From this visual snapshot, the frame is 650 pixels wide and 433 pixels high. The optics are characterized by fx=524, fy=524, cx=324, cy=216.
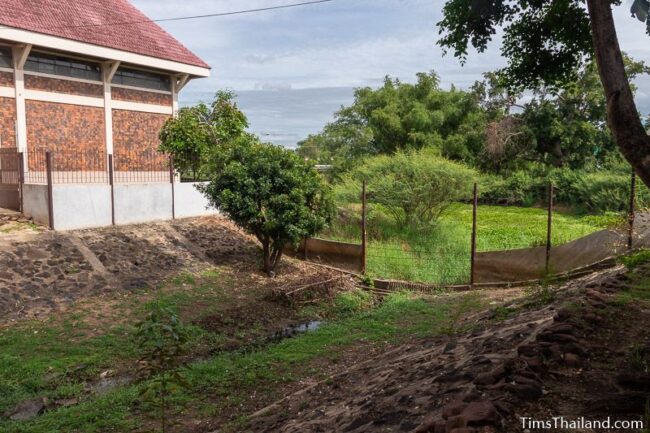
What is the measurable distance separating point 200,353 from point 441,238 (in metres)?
8.48

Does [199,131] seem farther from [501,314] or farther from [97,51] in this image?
[501,314]

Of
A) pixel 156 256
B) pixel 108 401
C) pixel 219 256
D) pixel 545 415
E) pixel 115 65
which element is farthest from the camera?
pixel 115 65

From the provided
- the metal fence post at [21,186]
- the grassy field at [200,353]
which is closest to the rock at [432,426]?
the grassy field at [200,353]

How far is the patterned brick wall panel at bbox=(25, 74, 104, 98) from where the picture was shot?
15320 millimetres

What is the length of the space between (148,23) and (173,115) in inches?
149

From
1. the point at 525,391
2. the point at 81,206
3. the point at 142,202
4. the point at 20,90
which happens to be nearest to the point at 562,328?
the point at 525,391

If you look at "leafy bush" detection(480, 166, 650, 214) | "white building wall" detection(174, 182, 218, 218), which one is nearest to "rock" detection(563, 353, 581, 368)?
"white building wall" detection(174, 182, 218, 218)

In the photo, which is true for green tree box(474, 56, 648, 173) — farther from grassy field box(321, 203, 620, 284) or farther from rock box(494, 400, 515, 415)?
rock box(494, 400, 515, 415)

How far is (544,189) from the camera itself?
22.9 metres

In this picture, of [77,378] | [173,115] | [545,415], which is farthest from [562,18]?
[173,115]

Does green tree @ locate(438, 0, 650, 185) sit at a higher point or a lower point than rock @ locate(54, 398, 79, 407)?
higher

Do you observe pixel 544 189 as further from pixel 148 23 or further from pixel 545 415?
pixel 545 415

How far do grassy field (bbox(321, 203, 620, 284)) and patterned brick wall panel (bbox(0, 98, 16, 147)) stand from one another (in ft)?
30.3

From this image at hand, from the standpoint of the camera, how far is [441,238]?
1457cm
